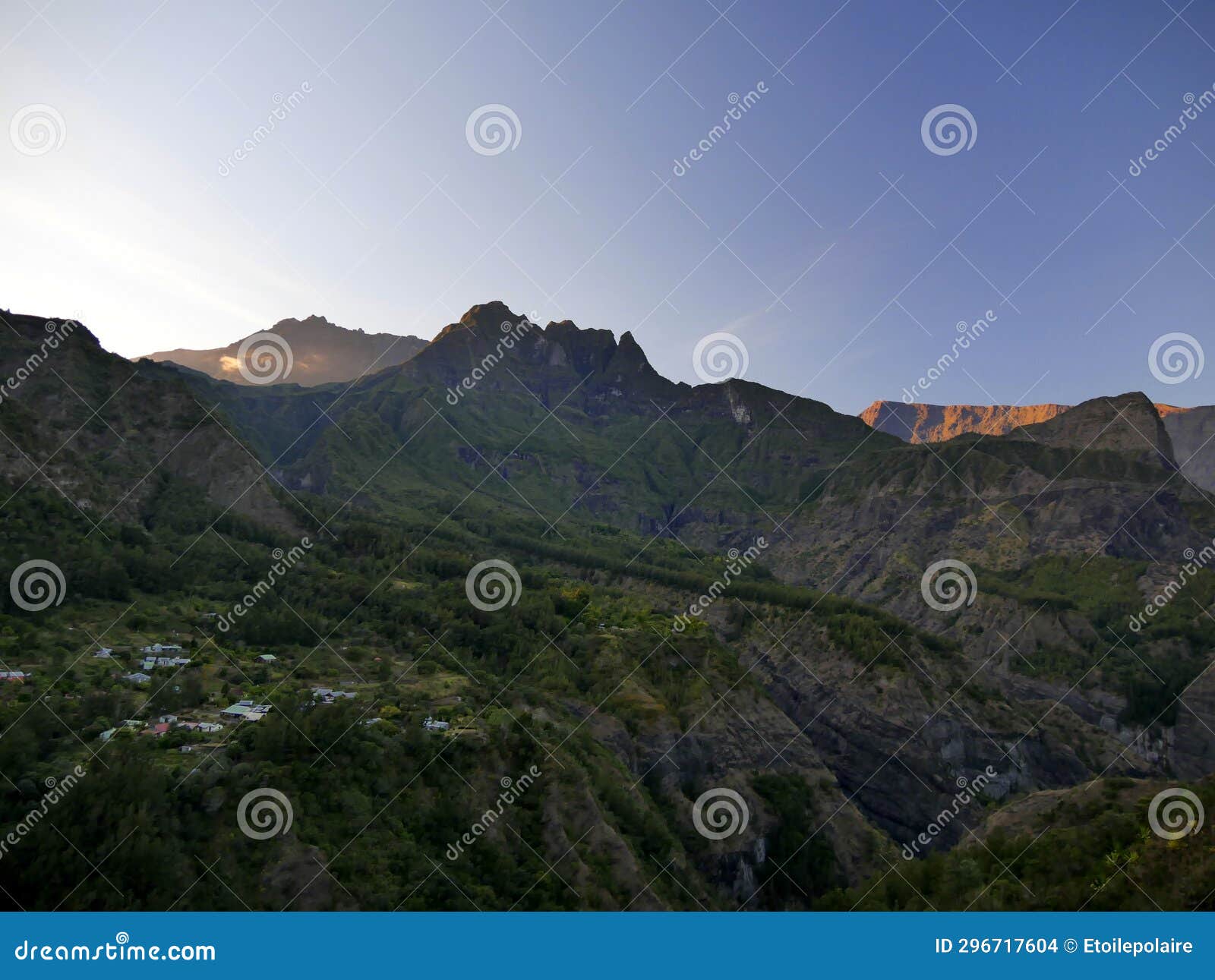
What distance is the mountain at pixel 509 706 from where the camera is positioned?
32.2 m

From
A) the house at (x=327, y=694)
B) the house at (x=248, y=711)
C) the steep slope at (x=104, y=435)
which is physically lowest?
the steep slope at (x=104, y=435)

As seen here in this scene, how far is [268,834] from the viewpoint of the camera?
30.8 m

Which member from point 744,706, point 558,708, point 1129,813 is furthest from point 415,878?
point 744,706

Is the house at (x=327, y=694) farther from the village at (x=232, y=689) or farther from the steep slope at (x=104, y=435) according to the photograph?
the steep slope at (x=104, y=435)

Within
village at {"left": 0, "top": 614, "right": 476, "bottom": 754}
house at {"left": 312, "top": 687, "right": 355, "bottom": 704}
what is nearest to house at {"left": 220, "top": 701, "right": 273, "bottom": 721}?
village at {"left": 0, "top": 614, "right": 476, "bottom": 754}

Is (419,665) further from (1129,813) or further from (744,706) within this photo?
(1129,813)

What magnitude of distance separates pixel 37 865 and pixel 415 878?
640 inches

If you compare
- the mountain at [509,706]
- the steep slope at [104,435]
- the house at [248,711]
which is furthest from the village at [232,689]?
the steep slope at [104,435]

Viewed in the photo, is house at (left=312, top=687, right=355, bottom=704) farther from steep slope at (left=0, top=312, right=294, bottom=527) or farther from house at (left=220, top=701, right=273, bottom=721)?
steep slope at (left=0, top=312, right=294, bottom=527)

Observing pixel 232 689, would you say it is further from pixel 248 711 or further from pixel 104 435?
pixel 104 435

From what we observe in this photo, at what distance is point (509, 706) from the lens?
5203 centimetres

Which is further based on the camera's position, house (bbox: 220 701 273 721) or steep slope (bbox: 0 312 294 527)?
steep slope (bbox: 0 312 294 527)

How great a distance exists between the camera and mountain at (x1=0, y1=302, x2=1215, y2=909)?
32.2 meters

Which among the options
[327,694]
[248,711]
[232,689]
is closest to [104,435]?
[232,689]
